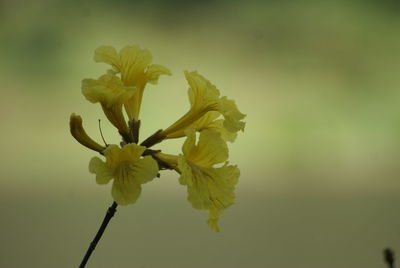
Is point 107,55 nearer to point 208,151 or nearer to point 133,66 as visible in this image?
point 133,66

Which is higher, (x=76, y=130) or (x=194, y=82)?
(x=194, y=82)

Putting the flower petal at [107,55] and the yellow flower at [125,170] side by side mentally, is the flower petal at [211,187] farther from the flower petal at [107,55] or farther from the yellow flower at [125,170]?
the flower petal at [107,55]

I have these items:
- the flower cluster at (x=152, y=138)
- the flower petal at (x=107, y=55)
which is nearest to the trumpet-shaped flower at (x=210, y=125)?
the flower cluster at (x=152, y=138)

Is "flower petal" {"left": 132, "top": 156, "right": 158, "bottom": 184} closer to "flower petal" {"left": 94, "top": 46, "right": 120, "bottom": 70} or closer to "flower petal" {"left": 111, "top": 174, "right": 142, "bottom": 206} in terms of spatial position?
"flower petal" {"left": 111, "top": 174, "right": 142, "bottom": 206}

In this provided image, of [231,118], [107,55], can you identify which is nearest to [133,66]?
[107,55]

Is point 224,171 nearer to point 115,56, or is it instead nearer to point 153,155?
point 153,155

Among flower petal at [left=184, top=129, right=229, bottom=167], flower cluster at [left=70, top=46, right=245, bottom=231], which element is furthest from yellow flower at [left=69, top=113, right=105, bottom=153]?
flower petal at [left=184, top=129, right=229, bottom=167]

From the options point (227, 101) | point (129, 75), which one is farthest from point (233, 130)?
point (129, 75)
